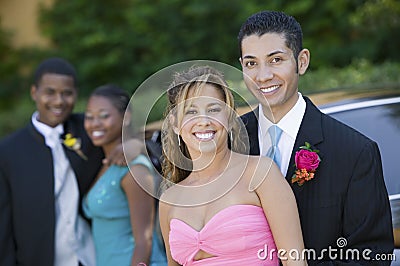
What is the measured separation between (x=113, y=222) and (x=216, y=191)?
4.45 ft

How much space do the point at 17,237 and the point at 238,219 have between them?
205 centimetres

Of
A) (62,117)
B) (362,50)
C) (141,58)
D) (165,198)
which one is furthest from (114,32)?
(165,198)

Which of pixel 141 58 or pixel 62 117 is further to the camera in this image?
pixel 141 58

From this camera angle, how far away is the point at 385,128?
3.86 m

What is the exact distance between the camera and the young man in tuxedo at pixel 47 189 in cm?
434

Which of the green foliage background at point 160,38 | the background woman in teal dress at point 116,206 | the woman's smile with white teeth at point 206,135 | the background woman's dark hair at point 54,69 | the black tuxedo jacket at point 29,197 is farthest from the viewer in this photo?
the green foliage background at point 160,38

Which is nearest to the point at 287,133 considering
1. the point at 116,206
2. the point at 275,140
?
the point at 275,140

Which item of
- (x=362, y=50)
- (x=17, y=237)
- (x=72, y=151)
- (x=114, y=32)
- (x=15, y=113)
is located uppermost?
(x=114, y=32)

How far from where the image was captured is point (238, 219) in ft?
9.13

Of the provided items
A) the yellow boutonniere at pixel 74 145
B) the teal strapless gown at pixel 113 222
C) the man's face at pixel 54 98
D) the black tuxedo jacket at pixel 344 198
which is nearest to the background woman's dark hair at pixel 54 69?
the man's face at pixel 54 98

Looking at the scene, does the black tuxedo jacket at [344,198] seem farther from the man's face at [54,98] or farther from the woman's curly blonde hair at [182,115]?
the man's face at [54,98]

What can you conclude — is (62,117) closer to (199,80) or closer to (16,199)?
(16,199)

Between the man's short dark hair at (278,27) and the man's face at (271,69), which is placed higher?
the man's short dark hair at (278,27)

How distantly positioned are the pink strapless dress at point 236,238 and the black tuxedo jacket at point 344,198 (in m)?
0.25
